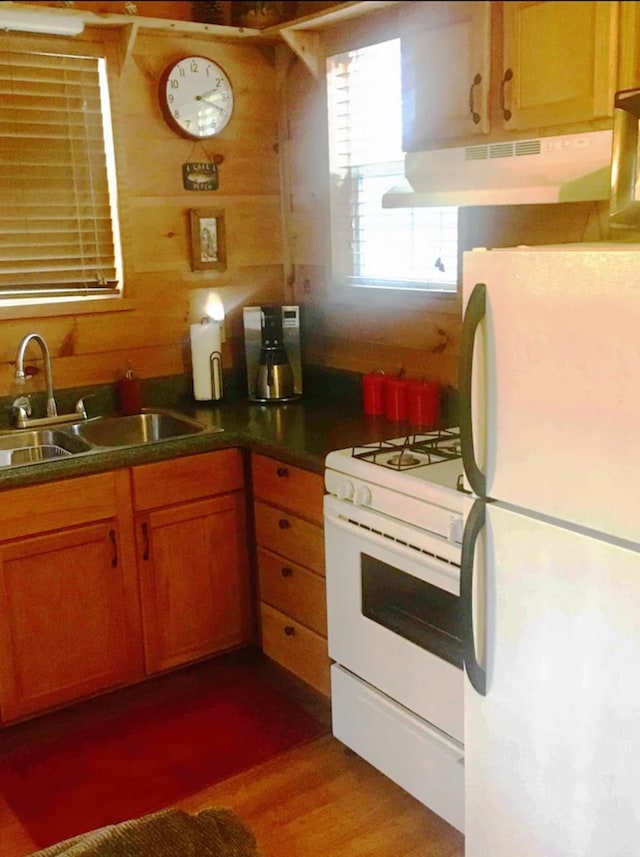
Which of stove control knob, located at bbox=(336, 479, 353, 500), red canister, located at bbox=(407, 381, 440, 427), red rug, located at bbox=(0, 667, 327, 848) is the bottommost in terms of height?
red rug, located at bbox=(0, 667, 327, 848)

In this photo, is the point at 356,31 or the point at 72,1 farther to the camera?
the point at 356,31

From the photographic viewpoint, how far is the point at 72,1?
0.44 meters

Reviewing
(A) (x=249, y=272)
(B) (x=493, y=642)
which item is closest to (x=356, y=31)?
(A) (x=249, y=272)

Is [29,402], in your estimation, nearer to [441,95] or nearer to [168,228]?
[168,228]

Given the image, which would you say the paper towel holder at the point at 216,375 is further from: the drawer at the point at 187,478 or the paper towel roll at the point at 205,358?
the drawer at the point at 187,478

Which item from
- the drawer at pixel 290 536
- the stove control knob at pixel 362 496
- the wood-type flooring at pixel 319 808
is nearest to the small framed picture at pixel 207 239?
the drawer at pixel 290 536

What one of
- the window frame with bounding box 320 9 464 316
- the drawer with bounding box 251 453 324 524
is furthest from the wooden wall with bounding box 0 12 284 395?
the drawer with bounding box 251 453 324 524

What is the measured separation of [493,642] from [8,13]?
86.0 inches

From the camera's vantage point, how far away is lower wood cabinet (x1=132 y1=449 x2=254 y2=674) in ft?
8.80

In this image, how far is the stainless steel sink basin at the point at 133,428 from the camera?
2971 millimetres

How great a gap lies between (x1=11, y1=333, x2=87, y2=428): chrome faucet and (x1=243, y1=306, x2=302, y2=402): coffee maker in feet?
2.23

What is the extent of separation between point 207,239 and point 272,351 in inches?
19.7

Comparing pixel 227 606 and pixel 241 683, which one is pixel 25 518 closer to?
pixel 227 606

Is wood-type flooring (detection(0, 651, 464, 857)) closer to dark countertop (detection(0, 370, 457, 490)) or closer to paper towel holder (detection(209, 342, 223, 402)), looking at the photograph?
dark countertop (detection(0, 370, 457, 490))
